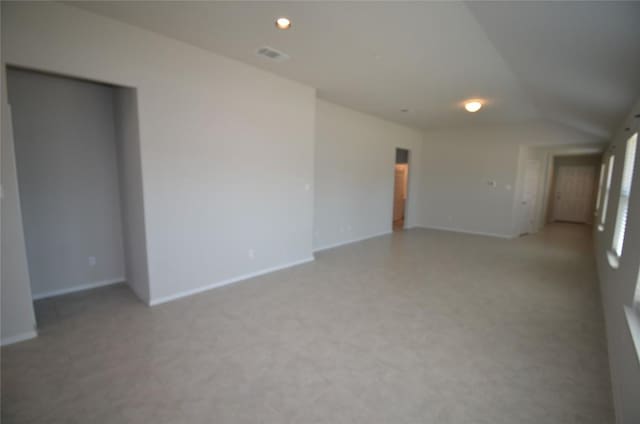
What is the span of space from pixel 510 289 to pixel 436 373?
243 centimetres

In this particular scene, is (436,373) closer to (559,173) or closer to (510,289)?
(510,289)

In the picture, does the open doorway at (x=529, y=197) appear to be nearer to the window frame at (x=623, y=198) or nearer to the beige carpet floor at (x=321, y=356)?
the beige carpet floor at (x=321, y=356)

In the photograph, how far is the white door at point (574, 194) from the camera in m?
10.3

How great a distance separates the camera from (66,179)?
3.44 m

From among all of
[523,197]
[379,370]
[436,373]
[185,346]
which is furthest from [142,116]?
[523,197]

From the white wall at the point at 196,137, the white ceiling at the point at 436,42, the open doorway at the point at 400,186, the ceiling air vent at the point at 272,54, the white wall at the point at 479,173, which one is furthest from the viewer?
the open doorway at the point at 400,186

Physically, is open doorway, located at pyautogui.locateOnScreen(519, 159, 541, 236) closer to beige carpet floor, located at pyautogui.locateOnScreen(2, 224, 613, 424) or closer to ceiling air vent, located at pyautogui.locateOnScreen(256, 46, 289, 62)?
beige carpet floor, located at pyautogui.locateOnScreen(2, 224, 613, 424)

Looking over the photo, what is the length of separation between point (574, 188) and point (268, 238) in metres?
11.6

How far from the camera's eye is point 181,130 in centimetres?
330

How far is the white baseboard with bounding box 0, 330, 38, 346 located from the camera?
2469 mm

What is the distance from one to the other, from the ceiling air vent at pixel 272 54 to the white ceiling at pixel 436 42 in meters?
0.08

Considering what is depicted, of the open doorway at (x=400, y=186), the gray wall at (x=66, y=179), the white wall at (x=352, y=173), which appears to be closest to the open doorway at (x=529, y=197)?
the open doorway at (x=400, y=186)

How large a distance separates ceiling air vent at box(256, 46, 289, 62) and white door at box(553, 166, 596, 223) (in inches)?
459

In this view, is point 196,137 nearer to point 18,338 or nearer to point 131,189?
point 131,189
